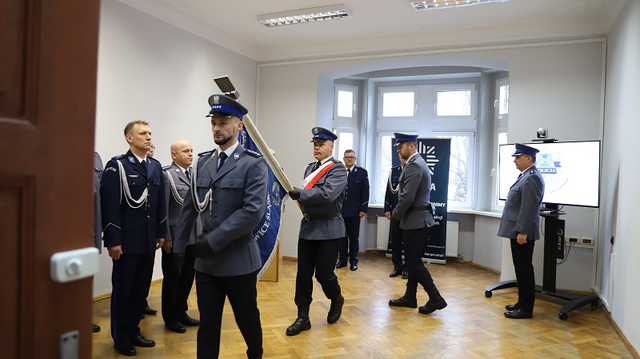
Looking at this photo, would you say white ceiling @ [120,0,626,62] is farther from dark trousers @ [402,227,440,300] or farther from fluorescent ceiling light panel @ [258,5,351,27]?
dark trousers @ [402,227,440,300]

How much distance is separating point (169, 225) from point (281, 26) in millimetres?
3385

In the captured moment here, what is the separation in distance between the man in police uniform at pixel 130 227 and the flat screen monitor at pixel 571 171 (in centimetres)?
384

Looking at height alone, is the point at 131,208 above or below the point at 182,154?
below

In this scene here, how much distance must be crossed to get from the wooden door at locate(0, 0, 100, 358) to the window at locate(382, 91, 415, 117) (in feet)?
23.4

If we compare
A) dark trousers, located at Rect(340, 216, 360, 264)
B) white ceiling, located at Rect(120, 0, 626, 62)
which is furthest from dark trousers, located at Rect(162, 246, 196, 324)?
dark trousers, located at Rect(340, 216, 360, 264)

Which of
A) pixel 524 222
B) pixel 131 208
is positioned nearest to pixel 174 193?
pixel 131 208

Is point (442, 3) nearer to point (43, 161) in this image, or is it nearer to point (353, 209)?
point (353, 209)

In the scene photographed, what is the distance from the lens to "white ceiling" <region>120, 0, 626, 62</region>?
496 cm

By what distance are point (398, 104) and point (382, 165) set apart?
1.07 m

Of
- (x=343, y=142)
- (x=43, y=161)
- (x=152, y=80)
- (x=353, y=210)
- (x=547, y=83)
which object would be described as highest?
(x=547, y=83)

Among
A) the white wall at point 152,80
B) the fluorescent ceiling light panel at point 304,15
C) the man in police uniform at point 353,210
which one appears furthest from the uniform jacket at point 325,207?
the man in police uniform at point 353,210

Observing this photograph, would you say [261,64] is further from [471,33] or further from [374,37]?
[471,33]

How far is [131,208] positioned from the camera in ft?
10.1

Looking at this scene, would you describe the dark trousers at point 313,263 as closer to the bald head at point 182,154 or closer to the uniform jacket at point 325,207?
the uniform jacket at point 325,207
